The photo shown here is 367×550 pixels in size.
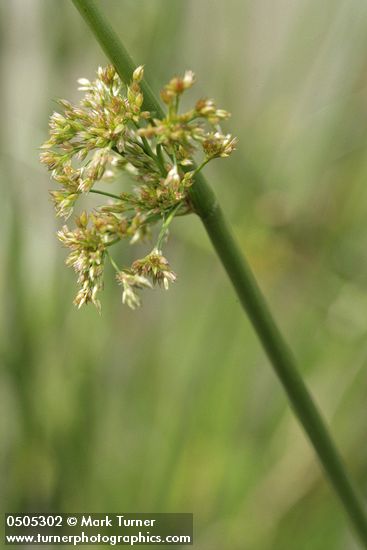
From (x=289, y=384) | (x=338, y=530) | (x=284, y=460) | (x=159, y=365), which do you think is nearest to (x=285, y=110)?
(x=159, y=365)

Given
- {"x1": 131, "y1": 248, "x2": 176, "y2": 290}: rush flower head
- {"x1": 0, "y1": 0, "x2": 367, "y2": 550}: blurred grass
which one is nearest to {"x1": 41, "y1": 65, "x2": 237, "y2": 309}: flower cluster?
{"x1": 131, "y1": 248, "x2": 176, "y2": 290}: rush flower head

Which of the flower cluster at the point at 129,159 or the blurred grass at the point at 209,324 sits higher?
the blurred grass at the point at 209,324

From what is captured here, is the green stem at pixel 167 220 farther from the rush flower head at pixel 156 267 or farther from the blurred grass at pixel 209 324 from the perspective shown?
the blurred grass at pixel 209 324

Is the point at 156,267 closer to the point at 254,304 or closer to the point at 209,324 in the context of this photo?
the point at 254,304

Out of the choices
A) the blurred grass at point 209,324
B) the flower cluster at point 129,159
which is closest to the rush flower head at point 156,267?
the flower cluster at point 129,159

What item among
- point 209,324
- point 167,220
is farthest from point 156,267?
point 209,324

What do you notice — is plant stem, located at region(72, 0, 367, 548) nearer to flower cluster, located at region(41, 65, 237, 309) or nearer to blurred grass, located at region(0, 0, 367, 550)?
flower cluster, located at region(41, 65, 237, 309)
